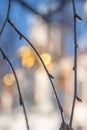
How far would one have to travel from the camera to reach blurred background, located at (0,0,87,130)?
2176mm

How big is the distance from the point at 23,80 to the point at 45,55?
0.34 m

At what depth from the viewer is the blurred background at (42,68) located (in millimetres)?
2176

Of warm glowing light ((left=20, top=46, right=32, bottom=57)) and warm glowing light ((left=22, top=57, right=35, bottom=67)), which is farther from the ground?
warm glowing light ((left=20, top=46, right=32, bottom=57))

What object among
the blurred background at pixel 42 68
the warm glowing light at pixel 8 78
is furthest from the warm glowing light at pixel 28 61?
the warm glowing light at pixel 8 78

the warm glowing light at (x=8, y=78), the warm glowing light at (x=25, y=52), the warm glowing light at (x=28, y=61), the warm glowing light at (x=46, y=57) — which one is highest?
the warm glowing light at (x=25, y=52)

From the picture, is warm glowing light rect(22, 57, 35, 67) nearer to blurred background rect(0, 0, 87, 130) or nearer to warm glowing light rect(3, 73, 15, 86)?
blurred background rect(0, 0, 87, 130)

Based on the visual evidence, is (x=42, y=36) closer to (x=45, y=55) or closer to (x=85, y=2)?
(x=45, y=55)

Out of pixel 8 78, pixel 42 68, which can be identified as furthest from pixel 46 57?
pixel 8 78

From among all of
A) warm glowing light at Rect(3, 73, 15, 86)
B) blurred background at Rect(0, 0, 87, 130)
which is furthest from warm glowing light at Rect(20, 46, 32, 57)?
warm glowing light at Rect(3, 73, 15, 86)

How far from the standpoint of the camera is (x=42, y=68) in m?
2.61

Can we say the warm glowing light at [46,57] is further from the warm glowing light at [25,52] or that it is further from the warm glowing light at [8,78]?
the warm glowing light at [8,78]

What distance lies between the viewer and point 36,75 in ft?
9.55

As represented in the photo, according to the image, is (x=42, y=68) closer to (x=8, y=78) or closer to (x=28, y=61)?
(x=28, y=61)

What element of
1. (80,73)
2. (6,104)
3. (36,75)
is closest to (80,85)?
(80,73)
